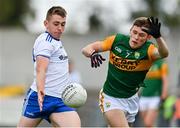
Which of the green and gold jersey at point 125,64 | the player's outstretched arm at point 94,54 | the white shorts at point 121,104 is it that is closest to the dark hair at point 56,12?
the player's outstretched arm at point 94,54

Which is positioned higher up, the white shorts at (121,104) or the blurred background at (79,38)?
the white shorts at (121,104)

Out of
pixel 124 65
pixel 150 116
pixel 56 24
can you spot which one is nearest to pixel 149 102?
pixel 150 116

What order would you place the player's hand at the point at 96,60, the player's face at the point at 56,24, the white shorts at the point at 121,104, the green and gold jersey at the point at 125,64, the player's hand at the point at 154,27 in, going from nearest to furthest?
the player's hand at the point at 154,27 < the player's face at the point at 56,24 < the player's hand at the point at 96,60 < the green and gold jersey at the point at 125,64 < the white shorts at the point at 121,104

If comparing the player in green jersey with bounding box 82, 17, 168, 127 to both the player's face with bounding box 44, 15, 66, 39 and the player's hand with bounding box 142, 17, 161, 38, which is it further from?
the player's face with bounding box 44, 15, 66, 39

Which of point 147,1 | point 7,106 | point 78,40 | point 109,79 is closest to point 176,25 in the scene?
point 147,1

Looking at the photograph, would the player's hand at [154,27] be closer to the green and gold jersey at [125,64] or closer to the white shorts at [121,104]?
the green and gold jersey at [125,64]

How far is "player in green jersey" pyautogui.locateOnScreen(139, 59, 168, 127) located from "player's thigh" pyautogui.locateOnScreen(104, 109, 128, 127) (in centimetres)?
424

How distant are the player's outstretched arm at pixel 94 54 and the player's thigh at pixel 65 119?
0.71m

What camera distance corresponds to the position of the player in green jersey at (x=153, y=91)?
14.5 m

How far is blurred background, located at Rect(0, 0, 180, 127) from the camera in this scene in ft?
65.2

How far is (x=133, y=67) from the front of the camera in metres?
10.1

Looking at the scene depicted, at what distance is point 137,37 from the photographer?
32.6ft

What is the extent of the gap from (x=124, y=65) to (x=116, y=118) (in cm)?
74

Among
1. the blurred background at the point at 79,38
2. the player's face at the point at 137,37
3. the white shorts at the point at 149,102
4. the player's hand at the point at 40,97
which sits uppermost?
the player's face at the point at 137,37
